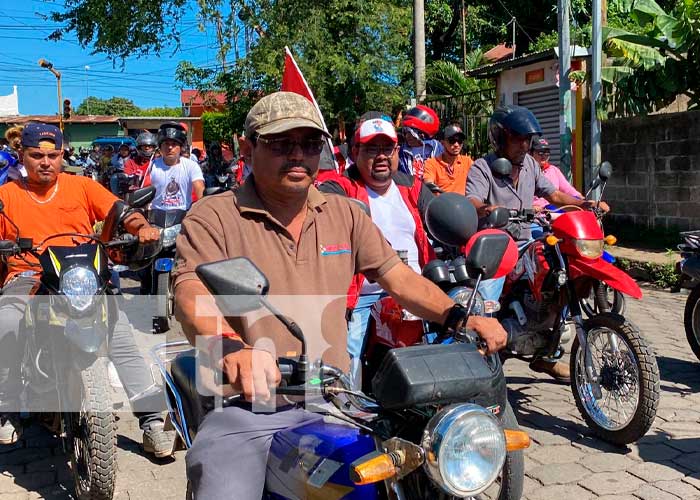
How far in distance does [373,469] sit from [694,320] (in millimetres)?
4860

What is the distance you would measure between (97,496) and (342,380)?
2383 mm

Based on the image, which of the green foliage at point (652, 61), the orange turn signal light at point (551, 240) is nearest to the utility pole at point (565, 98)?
the green foliage at point (652, 61)

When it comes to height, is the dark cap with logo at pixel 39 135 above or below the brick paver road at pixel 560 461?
above

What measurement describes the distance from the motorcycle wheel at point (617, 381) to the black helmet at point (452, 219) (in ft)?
6.75

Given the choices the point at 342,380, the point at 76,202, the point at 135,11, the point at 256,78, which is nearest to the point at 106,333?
the point at 76,202

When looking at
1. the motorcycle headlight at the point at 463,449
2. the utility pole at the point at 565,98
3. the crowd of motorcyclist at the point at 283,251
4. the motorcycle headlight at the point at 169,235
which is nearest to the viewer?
the motorcycle headlight at the point at 463,449

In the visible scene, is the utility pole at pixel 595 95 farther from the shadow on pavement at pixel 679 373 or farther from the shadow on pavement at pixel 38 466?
the shadow on pavement at pixel 38 466

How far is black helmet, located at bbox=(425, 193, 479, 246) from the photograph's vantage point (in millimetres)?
2535

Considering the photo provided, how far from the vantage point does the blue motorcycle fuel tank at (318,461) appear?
71.2 inches

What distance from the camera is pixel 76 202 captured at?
4.54m

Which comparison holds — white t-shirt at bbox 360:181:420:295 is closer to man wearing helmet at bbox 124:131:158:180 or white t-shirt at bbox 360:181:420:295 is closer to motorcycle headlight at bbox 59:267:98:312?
motorcycle headlight at bbox 59:267:98:312

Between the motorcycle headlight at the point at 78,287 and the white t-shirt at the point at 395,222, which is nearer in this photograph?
the motorcycle headlight at the point at 78,287

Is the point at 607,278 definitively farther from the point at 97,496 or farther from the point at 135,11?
the point at 135,11

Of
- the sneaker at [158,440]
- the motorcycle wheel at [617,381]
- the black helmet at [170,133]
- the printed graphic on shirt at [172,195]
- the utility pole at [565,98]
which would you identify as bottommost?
the sneaker at [158,440]
